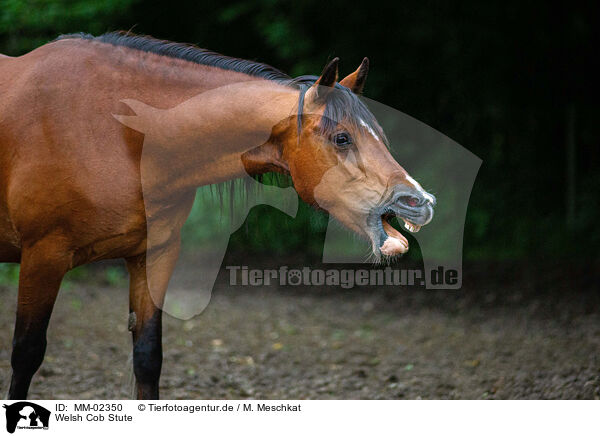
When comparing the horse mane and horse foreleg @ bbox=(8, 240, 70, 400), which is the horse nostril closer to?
the horse mane

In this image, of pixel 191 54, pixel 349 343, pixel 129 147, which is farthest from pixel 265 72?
pixel 349 343

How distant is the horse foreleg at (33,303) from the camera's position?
3408 mm

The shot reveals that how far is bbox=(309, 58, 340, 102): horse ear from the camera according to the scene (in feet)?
10.2

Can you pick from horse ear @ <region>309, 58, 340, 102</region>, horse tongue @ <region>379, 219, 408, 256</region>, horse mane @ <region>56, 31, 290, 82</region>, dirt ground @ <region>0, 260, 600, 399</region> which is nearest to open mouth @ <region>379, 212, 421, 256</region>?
horse tongue @ <region>379, 219, 408, 256</region>

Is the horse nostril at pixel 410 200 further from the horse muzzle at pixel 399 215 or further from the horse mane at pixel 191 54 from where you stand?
the horse mane at pixel 191 54

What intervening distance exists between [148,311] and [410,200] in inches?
63.5

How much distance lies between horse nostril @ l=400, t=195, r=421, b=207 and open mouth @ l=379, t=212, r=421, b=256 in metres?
0.08

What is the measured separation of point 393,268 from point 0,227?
5.64 m

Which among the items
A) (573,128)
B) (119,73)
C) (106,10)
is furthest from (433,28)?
(119,73)

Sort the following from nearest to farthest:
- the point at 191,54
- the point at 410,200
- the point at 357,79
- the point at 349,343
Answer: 1. the point at 410,200
2. the point at 357,79
3. the point at 191,54
4. the point at 349,343

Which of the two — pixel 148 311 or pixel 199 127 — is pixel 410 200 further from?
pixel 148 311

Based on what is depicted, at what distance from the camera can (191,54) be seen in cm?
358

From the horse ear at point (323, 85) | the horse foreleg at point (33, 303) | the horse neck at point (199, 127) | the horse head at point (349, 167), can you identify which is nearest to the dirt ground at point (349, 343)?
the horse foreleg at point (33, 303)

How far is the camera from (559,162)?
9.62 metres
